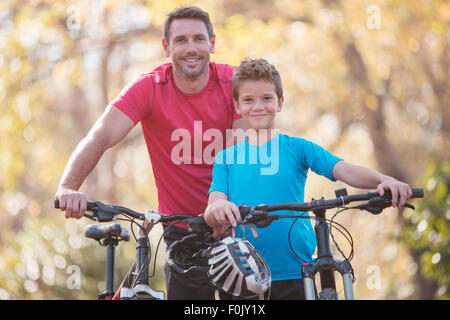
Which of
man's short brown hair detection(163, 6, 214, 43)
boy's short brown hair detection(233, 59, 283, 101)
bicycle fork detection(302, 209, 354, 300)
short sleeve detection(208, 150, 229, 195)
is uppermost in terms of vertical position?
man's short brown hair detection(163, 6, 214, 43)

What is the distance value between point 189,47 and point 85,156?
0.85 metres

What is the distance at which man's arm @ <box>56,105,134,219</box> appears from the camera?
2.58 meters

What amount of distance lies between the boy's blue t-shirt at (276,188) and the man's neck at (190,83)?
2.46 ft

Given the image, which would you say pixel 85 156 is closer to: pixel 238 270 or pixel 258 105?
pixel 258 105

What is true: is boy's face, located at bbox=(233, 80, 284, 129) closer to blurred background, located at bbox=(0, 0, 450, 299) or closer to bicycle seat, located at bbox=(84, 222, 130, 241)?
bicycle seat, located at bbox=(84, 222, 130, 241)

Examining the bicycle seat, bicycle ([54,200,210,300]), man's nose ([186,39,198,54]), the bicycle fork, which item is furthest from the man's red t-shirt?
the bicycle fork

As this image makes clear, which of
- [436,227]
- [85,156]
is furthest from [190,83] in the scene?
[436,227]

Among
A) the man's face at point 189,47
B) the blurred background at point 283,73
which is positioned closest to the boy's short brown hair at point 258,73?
the man's face at point 189,47

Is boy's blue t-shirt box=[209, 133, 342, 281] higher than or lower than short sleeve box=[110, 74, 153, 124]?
lower

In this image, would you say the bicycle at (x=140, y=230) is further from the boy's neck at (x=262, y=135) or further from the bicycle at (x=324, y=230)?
the boy's neck at (x=262, y=135)

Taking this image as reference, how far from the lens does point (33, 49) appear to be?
32.6 feet

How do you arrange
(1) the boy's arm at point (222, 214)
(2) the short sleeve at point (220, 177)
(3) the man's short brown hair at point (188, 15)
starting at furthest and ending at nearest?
(3) the man's short brown hair at point (188, 15) → (2) the short sleeve at point (220, 177) → (1) the boy's arm at point (222, 214)

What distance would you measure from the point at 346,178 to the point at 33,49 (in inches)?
328

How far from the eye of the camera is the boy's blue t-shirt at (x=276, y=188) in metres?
2.86
